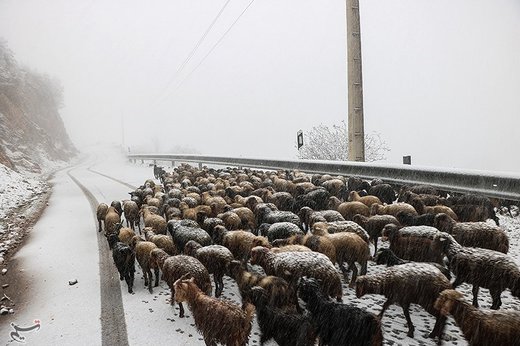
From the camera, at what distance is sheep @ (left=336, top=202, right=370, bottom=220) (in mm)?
6875

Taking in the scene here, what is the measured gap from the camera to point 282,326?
3420 mm

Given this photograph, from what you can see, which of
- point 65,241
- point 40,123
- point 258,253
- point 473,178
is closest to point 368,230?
point 258,253

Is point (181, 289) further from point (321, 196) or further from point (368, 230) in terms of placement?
point (321, 196)

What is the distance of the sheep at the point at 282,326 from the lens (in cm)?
333

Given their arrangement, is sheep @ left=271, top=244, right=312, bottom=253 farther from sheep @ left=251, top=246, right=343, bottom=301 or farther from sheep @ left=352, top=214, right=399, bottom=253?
sheep @ left=352, top=214, right=399, bottom=253

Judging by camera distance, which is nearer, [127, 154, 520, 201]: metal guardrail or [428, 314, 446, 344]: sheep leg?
[428, 314, 446, 344]: sheep leg

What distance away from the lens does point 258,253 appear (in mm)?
4875

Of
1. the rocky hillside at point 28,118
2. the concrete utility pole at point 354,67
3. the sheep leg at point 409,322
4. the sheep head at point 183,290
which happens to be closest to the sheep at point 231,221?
the sheep head at point 183,290

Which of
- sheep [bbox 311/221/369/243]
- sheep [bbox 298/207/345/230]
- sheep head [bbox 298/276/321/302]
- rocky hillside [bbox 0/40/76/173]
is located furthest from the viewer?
rocky hillside [bbox 0/40/76/173]

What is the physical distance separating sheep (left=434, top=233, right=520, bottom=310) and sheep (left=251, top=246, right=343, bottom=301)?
1.31 metres

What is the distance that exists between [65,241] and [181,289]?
186 inches

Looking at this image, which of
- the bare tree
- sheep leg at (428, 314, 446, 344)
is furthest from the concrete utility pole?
the bare tree

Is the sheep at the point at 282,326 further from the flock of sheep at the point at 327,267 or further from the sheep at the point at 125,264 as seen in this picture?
the sheep at the point at 125,264

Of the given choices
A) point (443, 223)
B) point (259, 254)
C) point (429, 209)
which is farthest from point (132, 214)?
point (443, 223)
